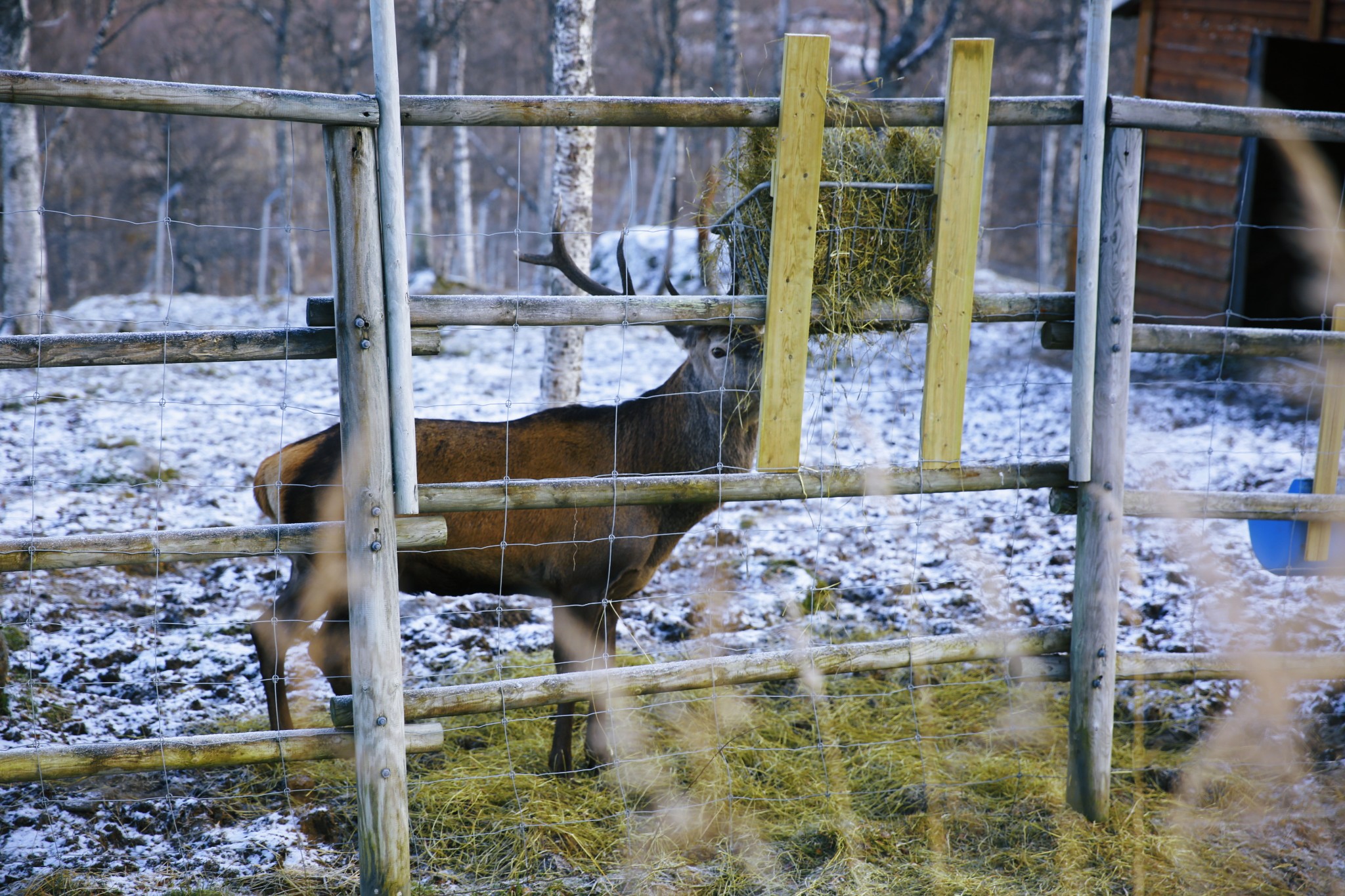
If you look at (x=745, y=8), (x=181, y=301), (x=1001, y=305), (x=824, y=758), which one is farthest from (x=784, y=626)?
(x=745, y=8)

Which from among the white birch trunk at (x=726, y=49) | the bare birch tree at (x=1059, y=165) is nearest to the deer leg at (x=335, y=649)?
the white birch trunk at (x=726, y=49)

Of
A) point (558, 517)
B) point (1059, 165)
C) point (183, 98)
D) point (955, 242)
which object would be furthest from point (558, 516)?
point (1059, 165)

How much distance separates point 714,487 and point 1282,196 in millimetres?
10157

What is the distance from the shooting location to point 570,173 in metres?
7.33

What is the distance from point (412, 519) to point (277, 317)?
444 inches

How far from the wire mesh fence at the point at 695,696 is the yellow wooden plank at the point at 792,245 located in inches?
7.3

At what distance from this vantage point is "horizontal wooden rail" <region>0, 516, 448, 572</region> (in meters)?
2.88

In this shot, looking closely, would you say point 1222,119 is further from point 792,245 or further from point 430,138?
point 430,138

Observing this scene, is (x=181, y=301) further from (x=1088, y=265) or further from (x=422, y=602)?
(x=1088, y=265)

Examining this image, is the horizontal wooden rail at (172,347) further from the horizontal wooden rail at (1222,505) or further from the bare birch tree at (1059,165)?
the bare birch tree at (1059,165)

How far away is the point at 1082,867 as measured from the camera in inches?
135

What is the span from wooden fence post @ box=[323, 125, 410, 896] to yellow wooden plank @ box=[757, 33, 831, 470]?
1206 mm

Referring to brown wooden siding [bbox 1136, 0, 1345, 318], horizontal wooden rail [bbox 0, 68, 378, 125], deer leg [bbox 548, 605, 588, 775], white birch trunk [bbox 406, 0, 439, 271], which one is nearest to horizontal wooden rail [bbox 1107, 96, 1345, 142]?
horizontal wooden rail [bbox 0, 68, 378, 125]

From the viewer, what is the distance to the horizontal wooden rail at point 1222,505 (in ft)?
11.9
